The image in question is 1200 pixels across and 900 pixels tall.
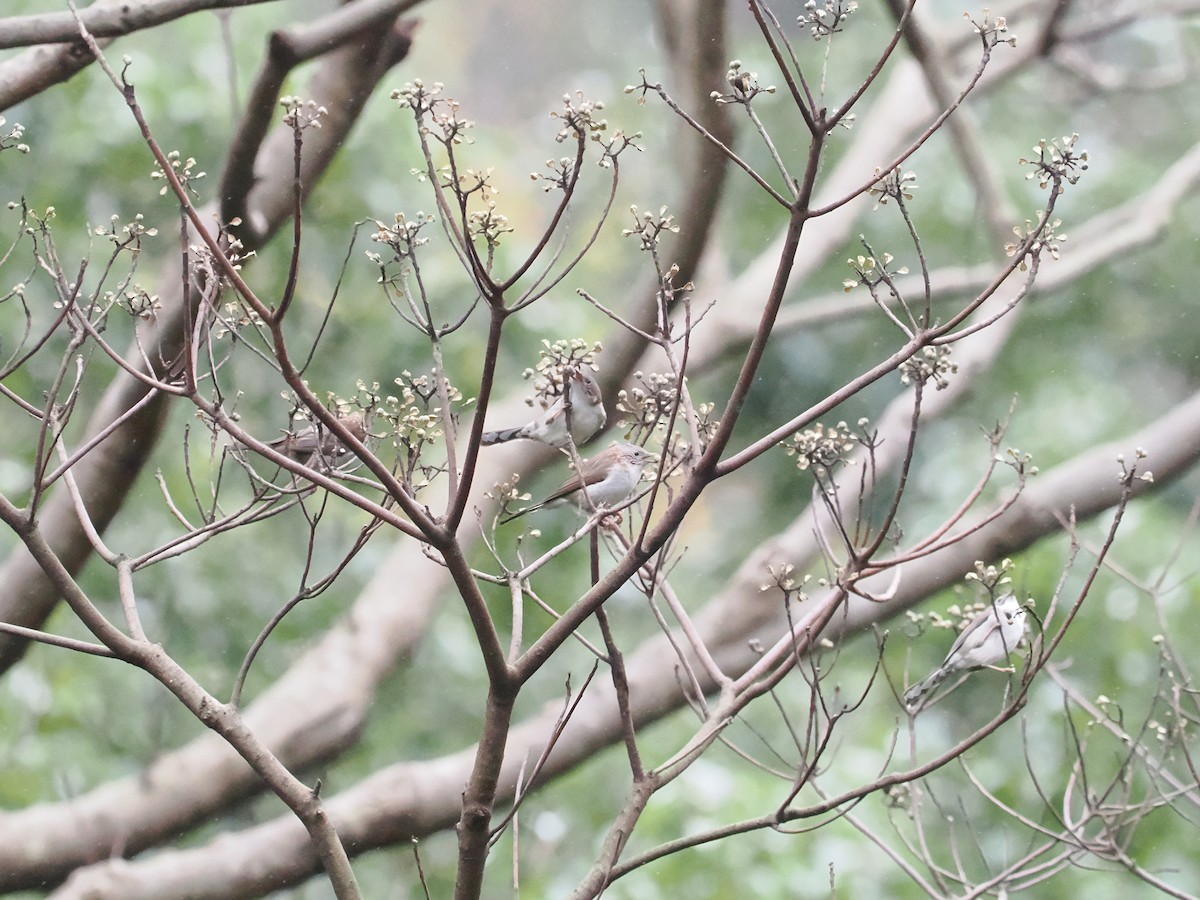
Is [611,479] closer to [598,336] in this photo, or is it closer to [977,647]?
[977,647]

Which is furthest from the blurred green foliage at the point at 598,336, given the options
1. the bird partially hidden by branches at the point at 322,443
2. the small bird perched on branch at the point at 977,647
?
the bird partially hidden by branches at the point at 322,443

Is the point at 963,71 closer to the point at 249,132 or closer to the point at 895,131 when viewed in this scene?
the point at 895,131

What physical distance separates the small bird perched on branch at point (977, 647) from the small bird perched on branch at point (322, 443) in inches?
20.2

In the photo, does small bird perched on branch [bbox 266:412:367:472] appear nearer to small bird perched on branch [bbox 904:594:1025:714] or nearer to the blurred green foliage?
small bird perched on branch [bbox 904:594:1025:714]

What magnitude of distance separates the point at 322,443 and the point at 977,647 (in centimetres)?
67

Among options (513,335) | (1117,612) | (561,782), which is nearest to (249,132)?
(513,335)

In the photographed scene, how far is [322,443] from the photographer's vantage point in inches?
35.7

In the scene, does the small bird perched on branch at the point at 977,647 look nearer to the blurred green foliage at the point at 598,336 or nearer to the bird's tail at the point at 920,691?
the bird's tail at the point at 920,691

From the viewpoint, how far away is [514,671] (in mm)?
802

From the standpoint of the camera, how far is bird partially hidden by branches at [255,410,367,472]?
85 cm

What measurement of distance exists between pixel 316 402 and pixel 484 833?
13.5 inches

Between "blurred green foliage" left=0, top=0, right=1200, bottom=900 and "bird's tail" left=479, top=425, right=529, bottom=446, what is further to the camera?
"blurred green foliage" left=0, top=0, right=1200, bottom=900

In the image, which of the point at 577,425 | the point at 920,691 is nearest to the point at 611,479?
the point at 577,425

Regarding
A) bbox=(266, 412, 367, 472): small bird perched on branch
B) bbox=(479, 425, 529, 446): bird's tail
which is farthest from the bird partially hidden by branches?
bbox=(479, 425, 529, 446): bird's tail
